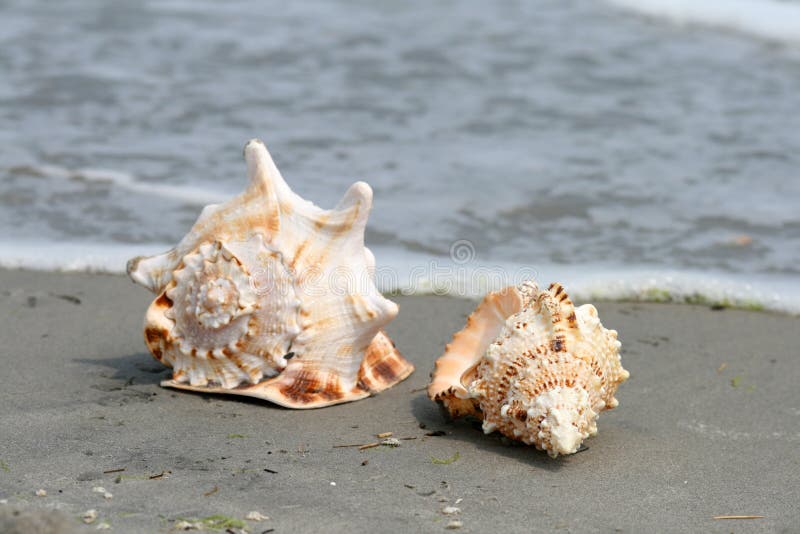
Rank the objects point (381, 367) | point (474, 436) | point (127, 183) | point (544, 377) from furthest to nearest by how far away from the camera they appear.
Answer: point (127, 183) < point (381, 367) < point (474, 436) < point (544, 377)

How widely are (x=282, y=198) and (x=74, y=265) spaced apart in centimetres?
208

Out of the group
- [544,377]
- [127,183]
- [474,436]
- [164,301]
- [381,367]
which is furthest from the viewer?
[127,183]

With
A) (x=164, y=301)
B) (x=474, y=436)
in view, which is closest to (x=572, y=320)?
(x=474, y=436)

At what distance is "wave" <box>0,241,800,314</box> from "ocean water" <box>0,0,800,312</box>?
0.06 feet

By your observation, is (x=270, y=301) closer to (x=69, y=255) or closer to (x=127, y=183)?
(x=69, y=255)

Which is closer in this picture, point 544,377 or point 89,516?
point 89,516

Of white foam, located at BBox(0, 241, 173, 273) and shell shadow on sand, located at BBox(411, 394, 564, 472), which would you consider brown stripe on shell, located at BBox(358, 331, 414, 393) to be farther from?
white foam, located at BBox(0, 241, 173, 273)

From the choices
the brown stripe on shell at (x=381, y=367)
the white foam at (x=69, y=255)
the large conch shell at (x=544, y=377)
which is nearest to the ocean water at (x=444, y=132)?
the white foam at (x=69, y=255)

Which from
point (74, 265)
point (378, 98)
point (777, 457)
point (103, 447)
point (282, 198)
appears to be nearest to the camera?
point (103, 447)

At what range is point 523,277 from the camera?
552cm

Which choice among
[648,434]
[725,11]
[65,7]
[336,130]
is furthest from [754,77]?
[65,7]

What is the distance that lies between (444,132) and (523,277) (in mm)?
2952

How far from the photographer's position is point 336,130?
26.8 feet

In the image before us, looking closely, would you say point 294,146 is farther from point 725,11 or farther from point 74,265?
point 725,11
